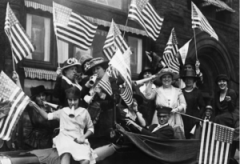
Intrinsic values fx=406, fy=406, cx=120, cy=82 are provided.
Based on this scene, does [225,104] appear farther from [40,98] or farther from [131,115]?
[40,98]

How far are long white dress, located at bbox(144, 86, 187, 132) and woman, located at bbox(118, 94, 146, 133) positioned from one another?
24cm

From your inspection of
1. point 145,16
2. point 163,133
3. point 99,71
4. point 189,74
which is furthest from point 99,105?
point 145,16

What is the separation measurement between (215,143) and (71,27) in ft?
11.0

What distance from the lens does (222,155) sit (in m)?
6.47

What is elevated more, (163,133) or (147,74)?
(147,74)

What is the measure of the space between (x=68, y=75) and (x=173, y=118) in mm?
2229

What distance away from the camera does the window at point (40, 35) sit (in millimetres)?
9312

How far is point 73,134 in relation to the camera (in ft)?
19.9

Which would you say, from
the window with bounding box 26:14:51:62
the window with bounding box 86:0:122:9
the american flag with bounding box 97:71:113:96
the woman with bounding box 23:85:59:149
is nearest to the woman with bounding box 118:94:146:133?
the american flag with bounding box 97:71:113:96

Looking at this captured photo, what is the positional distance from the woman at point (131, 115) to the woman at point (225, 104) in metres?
1.49

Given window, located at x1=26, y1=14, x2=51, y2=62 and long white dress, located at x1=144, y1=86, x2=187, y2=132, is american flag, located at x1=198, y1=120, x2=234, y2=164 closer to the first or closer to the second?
long white dress, located at x1=144, y1=86, x2=187, y2=132

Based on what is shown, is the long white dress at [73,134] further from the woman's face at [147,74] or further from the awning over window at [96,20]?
the awning over window at [96,20]

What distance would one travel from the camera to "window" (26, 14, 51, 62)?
30.6 ft

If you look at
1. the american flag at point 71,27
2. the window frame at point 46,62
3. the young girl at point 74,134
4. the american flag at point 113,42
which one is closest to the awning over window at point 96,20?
the window frame at point 46,62
